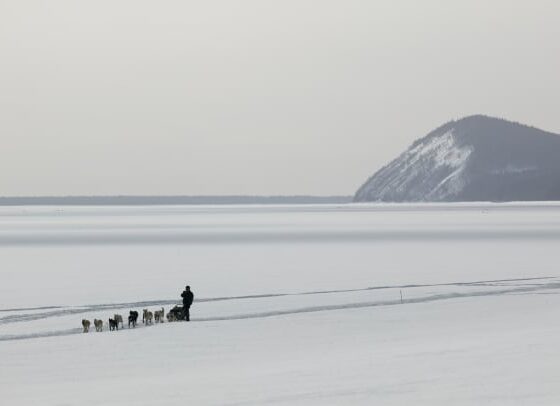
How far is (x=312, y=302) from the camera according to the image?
116ft

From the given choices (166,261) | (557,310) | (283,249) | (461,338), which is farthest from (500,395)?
(283,249)

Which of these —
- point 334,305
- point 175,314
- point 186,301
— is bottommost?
point 334,305

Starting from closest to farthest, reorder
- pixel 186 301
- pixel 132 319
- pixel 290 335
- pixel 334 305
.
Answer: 1. pixel 290 335
2. pixel 132 319
3. pixel 186 301
4. pixel 334 305

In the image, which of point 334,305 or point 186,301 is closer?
point 186,301

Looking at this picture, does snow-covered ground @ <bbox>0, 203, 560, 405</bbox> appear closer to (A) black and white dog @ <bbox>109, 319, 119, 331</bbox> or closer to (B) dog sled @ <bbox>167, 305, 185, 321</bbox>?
(A) black and white dog @ <bbox>109, 319, 119, 331</bbox>

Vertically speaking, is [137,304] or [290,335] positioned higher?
[137,304]

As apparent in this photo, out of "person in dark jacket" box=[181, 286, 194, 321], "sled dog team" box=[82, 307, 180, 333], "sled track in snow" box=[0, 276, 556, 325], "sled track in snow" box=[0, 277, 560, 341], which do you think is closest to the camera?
"sled dog team" box=[82, 307, 180, 333]

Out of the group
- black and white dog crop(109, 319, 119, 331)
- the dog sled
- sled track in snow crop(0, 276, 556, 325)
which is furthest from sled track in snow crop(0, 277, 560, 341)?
black and white dog crop(109, 319, 119, 331)

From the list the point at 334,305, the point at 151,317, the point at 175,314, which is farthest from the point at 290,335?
the point at 334,305

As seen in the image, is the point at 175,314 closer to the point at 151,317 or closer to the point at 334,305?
the point at 151,317

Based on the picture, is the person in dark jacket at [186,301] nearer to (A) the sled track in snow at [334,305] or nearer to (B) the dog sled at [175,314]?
(B) the dog sled at [175,314]

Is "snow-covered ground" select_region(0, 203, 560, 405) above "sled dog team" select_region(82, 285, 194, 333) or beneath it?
beneath

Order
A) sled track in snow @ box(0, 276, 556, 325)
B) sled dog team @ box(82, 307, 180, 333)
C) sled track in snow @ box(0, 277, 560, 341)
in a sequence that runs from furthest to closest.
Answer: sled track in snow @ box(0, 276, 556, 325) → sled track in snow @ box(0, 277, 560, 341) → sled dog team @ box(82, 307, 180, 333)

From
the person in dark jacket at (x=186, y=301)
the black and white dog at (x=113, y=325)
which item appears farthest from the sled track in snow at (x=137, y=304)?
the person in dark jacket at (x=186, y=301)
